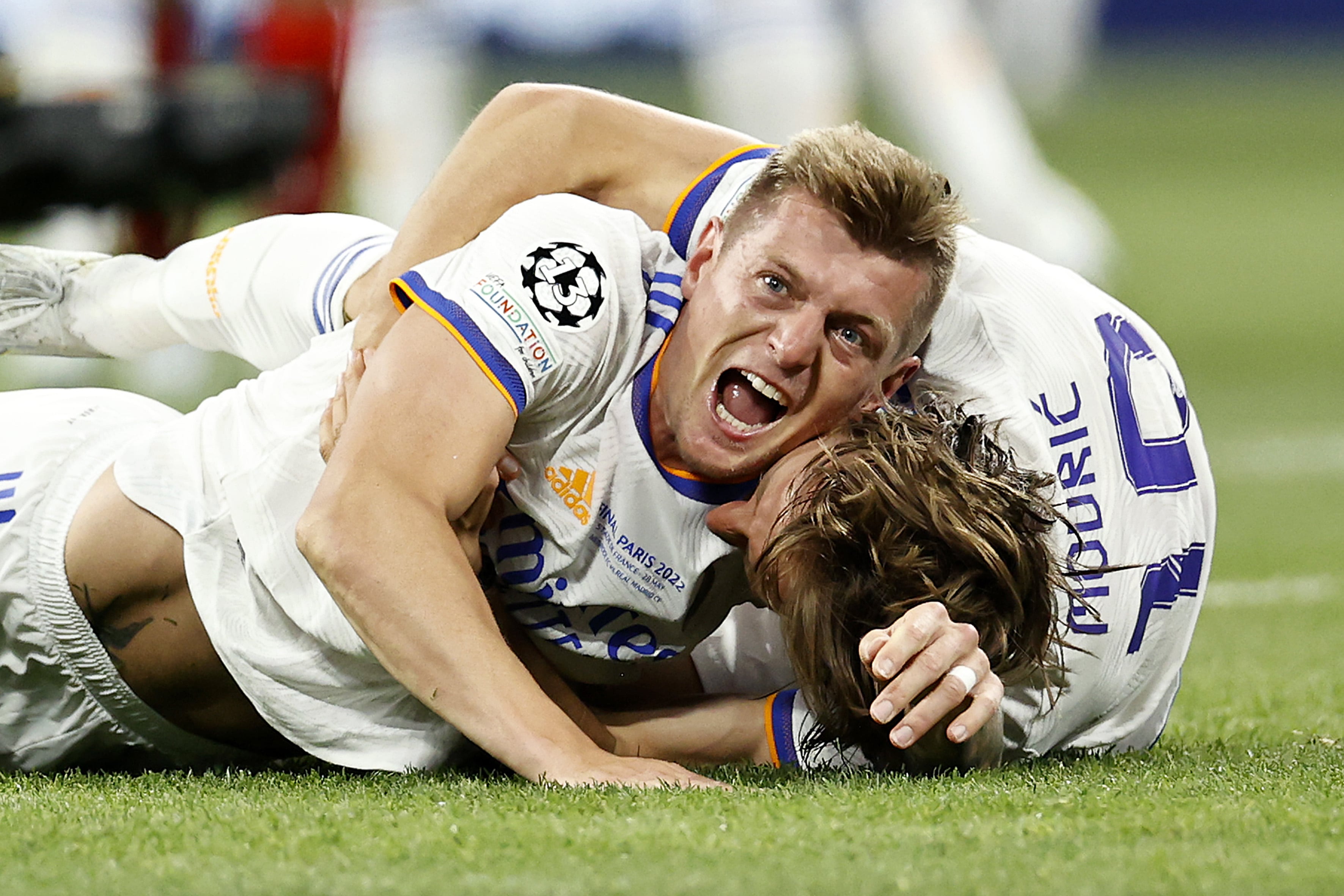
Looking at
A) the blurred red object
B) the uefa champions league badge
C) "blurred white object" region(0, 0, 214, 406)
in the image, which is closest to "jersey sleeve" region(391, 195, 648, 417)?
the uefa champions league badge

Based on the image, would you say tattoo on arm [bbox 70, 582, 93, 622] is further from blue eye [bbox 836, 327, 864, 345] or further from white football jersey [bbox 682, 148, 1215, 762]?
blue eye [bbox 836, 327, 864, 345]

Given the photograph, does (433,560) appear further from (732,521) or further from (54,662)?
(54,662)

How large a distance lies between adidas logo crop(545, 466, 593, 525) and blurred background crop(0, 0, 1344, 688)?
669 mm

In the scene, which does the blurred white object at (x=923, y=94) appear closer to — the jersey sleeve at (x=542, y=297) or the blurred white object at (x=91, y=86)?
the blurred white object at (x=91, y=86)

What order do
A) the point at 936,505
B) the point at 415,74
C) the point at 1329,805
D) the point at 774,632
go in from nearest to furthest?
the point at 1329,805 < the point at 936,505 < the point at 774,632 < the point at 415,74

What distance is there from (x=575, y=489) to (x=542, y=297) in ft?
0.90

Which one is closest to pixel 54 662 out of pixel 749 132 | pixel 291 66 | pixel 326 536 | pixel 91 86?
pixel 326 536

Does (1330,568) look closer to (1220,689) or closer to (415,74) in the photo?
(1220,689)

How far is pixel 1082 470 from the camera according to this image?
105 inches

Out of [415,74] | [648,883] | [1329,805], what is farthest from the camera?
[415,74]

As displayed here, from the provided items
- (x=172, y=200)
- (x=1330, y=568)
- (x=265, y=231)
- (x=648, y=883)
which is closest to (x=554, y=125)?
(x=265, y=231)

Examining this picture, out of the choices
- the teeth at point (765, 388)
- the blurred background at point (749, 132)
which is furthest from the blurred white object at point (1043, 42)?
the teeth at point (765, 388)

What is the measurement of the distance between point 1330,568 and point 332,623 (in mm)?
3072

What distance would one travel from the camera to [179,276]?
10.1 feet
